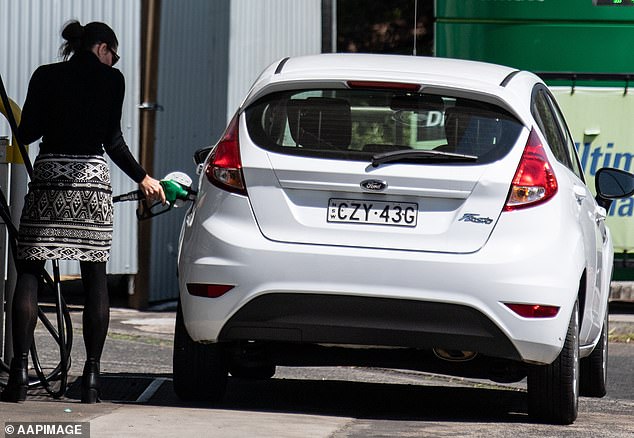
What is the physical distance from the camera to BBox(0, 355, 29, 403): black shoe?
6.75 m

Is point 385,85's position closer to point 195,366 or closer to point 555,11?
point 195,366

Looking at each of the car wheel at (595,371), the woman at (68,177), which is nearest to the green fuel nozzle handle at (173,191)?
the woman at (68,177)

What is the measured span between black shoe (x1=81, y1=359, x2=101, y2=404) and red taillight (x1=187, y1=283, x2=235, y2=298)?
2.17 feet

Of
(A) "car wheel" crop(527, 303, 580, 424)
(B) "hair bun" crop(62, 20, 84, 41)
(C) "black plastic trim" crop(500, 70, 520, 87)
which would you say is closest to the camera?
(A) "car wheel" crop(527, 303, 580, 424)

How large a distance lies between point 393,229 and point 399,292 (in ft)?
0.87

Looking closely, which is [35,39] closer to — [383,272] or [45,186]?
[45,186]

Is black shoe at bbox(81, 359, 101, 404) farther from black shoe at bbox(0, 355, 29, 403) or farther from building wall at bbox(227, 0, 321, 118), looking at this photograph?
building wall at bbox(227, 0, 321, 118)

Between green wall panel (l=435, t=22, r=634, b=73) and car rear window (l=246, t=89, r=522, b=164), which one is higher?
green wall panel (l=435, t=22, r=634, b=73)

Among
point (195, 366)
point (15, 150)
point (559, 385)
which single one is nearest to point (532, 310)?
point (559, 385)

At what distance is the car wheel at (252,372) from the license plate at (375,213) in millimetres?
1248

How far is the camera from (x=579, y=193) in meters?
7.05

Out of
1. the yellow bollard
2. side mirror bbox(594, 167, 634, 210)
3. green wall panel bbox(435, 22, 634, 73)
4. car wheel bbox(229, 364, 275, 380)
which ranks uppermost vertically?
green wall panel bbox(435, 22, 634, 73)

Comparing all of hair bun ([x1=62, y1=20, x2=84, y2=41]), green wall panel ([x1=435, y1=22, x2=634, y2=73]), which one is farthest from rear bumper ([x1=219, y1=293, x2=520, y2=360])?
green wall panel ([x1=435, y1=22, x2=634, y2=73])

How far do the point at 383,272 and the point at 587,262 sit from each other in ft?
3.55
